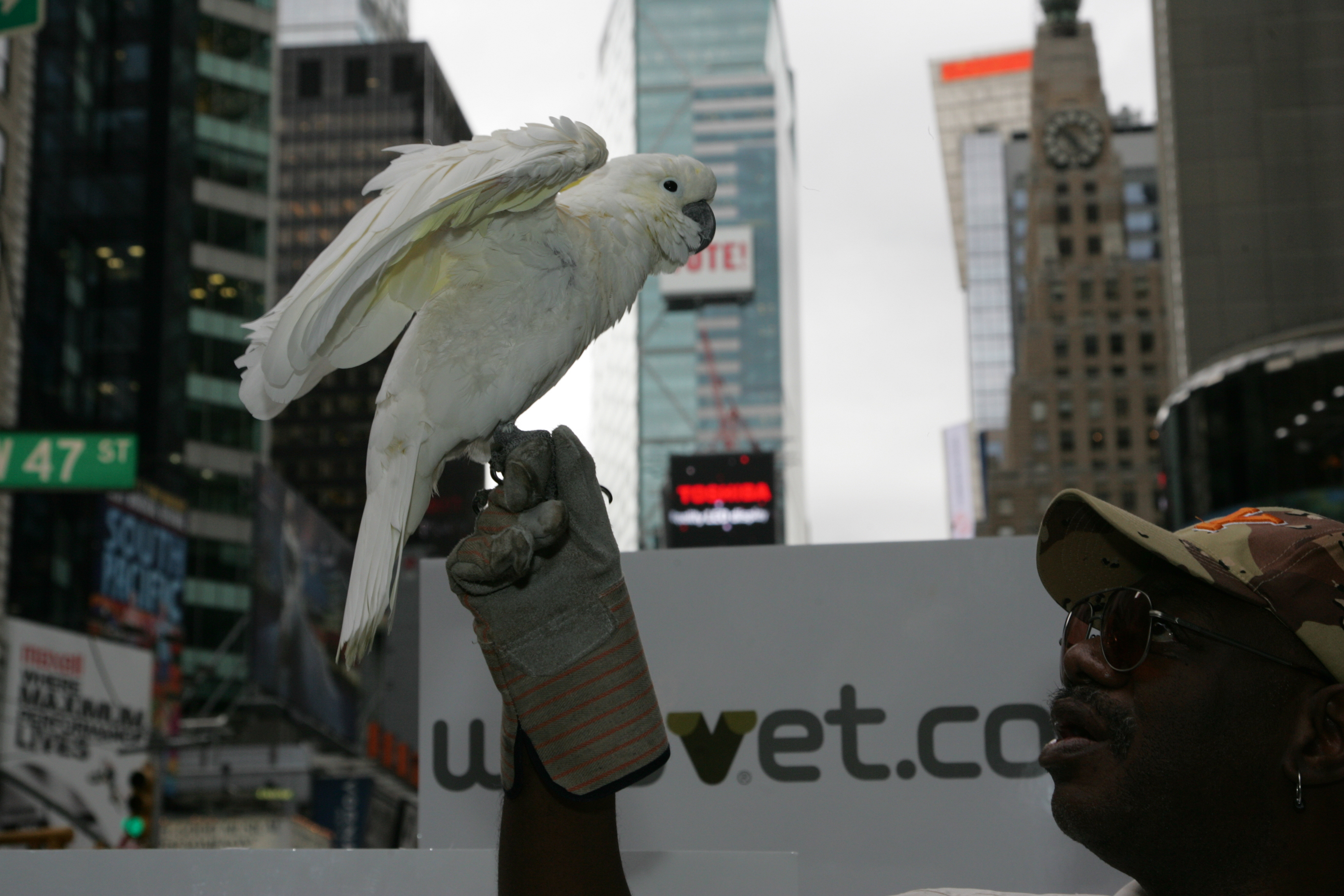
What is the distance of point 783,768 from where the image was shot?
3.17 metres

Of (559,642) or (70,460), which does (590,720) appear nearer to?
(559,642)

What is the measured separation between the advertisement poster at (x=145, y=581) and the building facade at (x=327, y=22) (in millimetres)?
69116

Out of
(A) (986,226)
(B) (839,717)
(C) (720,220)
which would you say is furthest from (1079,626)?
(A) (986,226)

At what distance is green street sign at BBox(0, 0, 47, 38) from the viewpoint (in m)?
8.31

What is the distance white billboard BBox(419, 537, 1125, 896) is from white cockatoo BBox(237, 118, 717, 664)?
1.93 ft

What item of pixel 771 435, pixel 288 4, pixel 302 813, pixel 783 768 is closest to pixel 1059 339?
pixel 771 435

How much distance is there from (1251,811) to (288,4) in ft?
374

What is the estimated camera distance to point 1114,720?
5.49 ft

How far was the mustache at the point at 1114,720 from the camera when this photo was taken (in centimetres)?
167

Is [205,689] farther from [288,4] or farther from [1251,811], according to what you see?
[288,4]

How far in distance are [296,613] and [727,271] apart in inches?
2446

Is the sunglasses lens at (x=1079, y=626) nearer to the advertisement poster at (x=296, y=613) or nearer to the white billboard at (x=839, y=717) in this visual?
the white billboard at (x=839, y=717)

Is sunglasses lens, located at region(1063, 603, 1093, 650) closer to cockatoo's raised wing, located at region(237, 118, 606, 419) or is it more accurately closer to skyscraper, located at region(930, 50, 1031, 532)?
cockatoo's raised wing, located at region(237, 118, 606, 419)

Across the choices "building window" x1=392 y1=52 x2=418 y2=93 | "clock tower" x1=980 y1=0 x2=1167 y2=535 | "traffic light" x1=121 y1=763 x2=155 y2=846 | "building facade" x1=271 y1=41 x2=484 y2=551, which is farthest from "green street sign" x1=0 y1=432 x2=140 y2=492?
"building window" x1=392 y1=52 x2=418 y2=93
